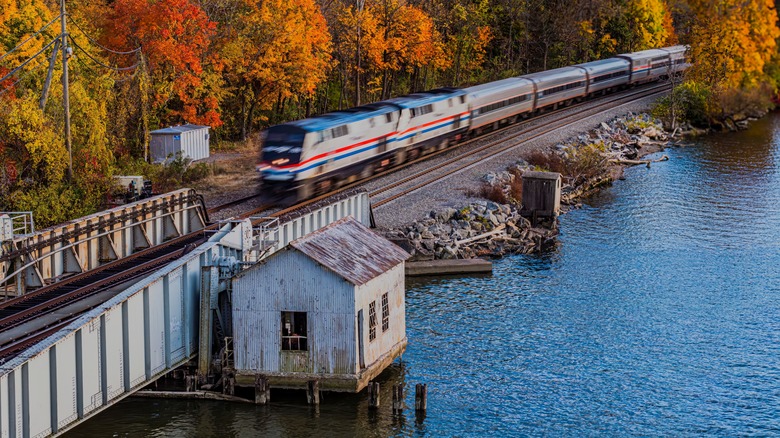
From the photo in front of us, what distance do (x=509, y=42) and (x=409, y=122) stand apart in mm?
55714

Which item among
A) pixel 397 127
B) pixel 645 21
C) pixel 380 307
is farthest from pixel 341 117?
pixel 645 21

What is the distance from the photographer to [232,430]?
30.9 metres

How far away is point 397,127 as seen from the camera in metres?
61.0

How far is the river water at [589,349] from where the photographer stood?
104 feet

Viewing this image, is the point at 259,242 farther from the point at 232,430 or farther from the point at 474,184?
the point at 474,184

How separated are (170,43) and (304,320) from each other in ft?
129

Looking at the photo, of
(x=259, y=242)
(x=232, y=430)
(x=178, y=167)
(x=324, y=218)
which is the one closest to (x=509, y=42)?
(x=178, y=167)

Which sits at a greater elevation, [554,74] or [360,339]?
[554,74]

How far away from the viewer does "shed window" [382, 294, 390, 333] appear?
112ft

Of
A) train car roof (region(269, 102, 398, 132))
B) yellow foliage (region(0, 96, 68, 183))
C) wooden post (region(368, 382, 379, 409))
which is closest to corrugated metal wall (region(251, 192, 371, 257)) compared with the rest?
train car roof (region(269, 102, 398, 132))

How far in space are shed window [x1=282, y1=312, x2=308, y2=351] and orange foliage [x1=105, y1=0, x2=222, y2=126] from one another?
3877 cm

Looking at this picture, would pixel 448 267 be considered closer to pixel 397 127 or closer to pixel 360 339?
pixel 397 127

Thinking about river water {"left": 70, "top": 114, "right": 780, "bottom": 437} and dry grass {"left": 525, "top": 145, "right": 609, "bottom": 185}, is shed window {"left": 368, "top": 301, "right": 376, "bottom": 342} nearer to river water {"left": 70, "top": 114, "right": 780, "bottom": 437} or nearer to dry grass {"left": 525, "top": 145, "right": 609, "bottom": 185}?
river water {"left": 70, "top": 114, "right": 780, "bottom": 437}

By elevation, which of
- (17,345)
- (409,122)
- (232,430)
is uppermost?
(409,122)
